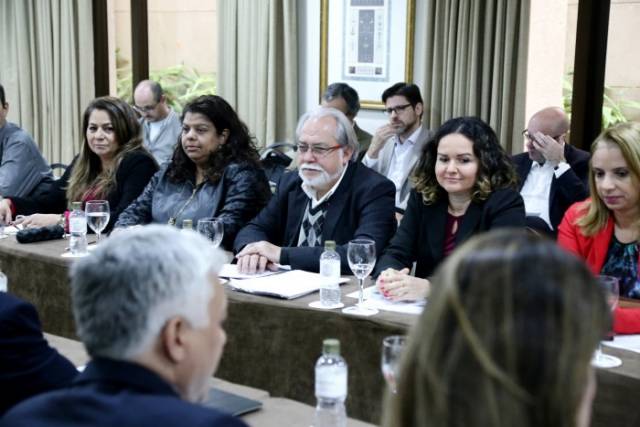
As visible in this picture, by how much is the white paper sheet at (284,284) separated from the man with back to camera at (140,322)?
1.38 meters

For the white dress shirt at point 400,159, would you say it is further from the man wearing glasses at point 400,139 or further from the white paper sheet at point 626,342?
the white paper sheet at point 626,342

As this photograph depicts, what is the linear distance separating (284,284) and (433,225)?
0.59 meters

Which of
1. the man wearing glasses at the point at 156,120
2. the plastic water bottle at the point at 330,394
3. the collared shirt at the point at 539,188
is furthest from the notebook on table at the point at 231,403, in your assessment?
the man wearing glasses at the point at 156,120

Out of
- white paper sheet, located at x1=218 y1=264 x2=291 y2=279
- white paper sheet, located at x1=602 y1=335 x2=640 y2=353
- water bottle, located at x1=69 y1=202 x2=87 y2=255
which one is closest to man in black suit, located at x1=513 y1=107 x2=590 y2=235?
white paper sheet, located at x1=218 y1=264 x2=291 y2=279

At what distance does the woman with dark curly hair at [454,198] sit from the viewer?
2.85 metres

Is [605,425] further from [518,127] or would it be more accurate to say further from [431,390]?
[518,127]

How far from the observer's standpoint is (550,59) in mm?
4965

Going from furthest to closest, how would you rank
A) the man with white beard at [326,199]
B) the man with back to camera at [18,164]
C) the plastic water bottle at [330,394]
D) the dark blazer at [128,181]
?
the man with back to camera at [18,164] → the dark blazer at [128,181] → the man with white beard at [326,199] → the plastic water bottle at [330,394]

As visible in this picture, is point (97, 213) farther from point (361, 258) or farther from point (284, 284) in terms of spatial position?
point (361, 258)

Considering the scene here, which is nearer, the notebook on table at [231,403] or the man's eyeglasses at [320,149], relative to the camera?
the notebook on table at [231,403]

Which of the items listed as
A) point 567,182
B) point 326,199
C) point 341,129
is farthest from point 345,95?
point 326,199

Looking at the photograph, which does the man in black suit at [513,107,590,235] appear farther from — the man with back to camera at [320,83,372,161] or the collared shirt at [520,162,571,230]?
the man with back to camera at [320,83,372,161]

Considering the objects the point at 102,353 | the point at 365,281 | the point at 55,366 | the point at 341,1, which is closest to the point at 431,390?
the point at 102,353

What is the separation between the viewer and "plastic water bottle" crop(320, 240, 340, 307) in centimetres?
250
